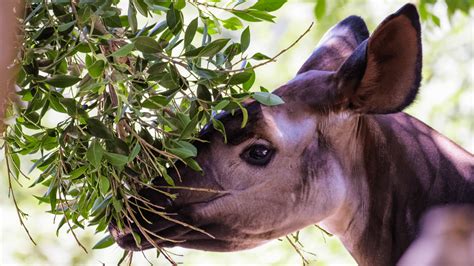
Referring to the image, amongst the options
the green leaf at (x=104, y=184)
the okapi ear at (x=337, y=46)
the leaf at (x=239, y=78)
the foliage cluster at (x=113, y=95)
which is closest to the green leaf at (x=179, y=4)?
the foliage cluster at (x=113, y=95)

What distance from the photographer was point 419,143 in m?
3.04

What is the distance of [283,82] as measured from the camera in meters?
7.71

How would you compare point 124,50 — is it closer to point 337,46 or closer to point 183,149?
point 183,149

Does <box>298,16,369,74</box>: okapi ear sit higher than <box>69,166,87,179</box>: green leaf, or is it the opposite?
<box>298,16,369,74</box>: okapi ear

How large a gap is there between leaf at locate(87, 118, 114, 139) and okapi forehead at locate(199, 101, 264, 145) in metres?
0.39

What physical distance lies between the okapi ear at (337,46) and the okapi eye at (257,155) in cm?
54

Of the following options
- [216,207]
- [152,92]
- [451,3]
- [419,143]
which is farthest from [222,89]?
[451,3]

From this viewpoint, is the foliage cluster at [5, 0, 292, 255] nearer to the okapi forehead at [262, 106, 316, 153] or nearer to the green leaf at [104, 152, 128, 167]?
the green leaf at [104, 152, 128, 167]

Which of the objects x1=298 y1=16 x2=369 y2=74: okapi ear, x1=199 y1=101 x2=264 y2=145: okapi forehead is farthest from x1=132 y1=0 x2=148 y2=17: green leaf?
x1=298 y1=16 x2=369 y2=74: okapi ear

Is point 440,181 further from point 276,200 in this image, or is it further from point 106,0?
point 106,0

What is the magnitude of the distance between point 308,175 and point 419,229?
1.26 ft

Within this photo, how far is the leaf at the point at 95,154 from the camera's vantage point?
2.45 metres

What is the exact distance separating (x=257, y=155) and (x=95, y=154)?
2.03 ft

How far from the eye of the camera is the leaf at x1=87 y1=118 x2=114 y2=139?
249 centimetres
